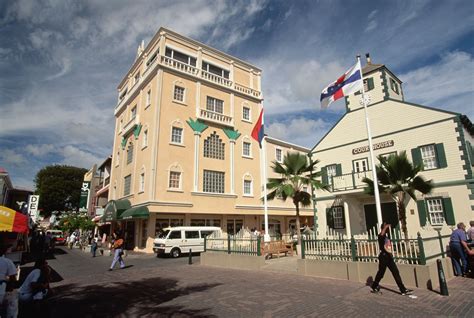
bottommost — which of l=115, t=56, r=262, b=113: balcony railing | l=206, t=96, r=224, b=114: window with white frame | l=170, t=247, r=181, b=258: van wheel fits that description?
l=170, t=247, r=181, b=258: van wheel

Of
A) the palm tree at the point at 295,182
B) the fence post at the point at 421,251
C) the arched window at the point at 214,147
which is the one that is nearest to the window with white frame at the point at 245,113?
the arched window at the point at 214,147

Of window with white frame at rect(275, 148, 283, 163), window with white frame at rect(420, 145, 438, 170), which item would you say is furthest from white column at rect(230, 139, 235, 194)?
window with white frame at rect(420, 145, 438, 170)

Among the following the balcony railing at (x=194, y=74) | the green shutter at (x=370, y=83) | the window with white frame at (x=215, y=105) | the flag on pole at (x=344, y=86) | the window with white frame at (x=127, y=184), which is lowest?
the window with white frame at (x=127, y=184)

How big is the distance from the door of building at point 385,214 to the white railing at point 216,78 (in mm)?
18296

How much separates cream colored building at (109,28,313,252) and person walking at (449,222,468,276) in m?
18.3

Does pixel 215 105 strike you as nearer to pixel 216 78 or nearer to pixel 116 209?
pixel 216 78

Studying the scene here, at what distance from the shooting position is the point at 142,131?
26.4 metres

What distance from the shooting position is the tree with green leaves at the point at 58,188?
49.1 metres

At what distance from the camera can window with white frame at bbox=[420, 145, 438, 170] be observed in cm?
1527

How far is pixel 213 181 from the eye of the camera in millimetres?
26516

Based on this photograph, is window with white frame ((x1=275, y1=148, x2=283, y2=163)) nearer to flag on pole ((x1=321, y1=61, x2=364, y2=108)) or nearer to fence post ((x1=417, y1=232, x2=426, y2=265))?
flag on pole ((x1=321, y1=61, x2=364, y2=108))

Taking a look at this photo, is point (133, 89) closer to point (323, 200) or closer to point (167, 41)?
point (167, 41)

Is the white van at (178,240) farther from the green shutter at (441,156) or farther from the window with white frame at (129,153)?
the green shutter at (441,156)

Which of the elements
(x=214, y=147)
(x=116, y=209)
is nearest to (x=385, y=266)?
(x=214, y=147)
